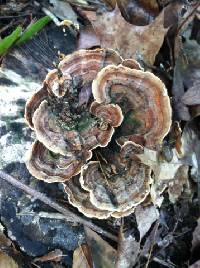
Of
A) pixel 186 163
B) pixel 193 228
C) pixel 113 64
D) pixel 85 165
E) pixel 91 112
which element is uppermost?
pixel 113 64

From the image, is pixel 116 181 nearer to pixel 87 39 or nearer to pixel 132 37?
pixel 132 37

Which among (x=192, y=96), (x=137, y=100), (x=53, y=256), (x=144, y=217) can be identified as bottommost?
(x=53, y=256)

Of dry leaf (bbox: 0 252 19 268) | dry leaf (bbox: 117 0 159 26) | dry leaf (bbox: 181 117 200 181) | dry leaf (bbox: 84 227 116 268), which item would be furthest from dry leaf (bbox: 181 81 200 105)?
dry leaf (bbox: 0 252 19 268)

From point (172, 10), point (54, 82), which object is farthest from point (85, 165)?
point (172, 10)

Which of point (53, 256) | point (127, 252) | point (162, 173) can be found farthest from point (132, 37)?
point (53, 256)

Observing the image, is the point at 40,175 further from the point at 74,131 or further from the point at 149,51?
the point at 149,51

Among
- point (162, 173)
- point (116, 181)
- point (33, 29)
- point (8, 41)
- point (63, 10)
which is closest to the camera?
point (116, 181)

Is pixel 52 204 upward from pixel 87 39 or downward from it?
downward
